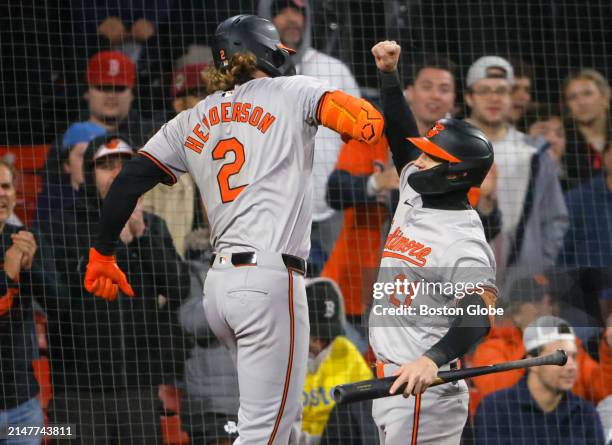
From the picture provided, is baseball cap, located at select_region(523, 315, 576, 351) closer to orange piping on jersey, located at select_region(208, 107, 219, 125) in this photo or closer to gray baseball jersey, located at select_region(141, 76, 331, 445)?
gray baseball jersey, located at select_region(141, 76, 331, 445)

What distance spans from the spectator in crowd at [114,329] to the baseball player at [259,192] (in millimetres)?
1575

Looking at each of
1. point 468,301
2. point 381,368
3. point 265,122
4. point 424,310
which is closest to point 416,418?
point 381,368

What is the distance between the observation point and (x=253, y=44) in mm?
3344

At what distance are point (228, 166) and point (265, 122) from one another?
181 mm

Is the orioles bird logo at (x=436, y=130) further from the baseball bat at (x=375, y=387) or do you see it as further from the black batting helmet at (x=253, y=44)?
the baseball bat at (x=375, y=387)

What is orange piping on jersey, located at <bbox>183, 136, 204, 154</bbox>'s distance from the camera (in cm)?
336

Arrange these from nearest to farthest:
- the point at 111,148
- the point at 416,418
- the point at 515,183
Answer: the point at 416,418, the point at 111,148, the point at 515,183

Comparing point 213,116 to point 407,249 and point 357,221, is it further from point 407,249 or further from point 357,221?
point 357,221

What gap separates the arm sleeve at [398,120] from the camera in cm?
326


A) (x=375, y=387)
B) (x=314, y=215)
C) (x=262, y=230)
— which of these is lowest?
(x=375, y=387)

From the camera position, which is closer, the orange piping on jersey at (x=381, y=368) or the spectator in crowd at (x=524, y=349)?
the orange piping on jersey at (x=381, y=368)

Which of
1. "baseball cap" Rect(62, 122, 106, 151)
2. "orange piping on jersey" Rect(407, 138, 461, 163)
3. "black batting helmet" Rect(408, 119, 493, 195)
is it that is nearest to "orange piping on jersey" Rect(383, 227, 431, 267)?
"black batting helmet" Rect(408, 119, 493, 195)

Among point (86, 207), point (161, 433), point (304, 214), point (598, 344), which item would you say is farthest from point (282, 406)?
point (598, 344)

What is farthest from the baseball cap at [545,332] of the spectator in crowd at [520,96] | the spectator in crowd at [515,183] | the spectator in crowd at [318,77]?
the spectator in crowd at [520,96]
